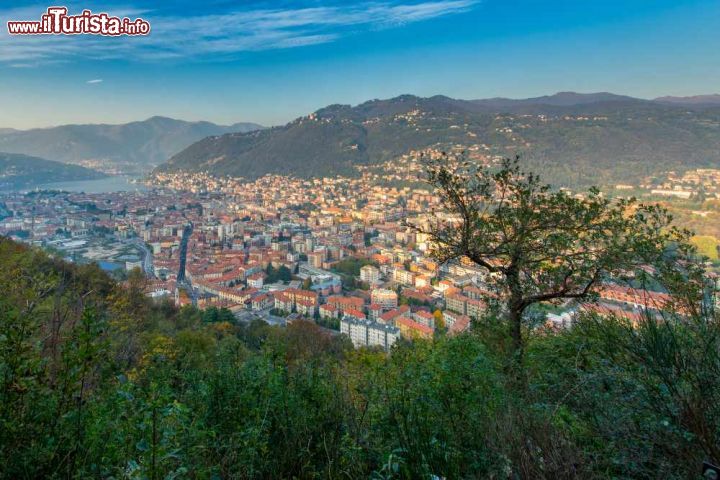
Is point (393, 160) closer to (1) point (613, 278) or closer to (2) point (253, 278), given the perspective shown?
(2) point (253, 278)

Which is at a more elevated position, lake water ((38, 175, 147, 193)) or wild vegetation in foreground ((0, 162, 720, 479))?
wild vegetation in foreground ((0, 162, 720, 479))

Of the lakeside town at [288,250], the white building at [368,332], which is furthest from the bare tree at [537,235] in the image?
the white building at [368,332]

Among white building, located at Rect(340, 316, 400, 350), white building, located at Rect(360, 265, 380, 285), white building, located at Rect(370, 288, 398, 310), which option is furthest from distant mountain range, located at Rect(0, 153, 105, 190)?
white building, located at Rect(340, 316, 400, 350)

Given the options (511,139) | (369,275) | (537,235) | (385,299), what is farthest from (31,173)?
(537,235)

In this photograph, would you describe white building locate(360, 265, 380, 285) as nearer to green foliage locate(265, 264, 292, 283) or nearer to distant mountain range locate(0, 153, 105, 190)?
green foliage locate(265, 264, 292, 283)

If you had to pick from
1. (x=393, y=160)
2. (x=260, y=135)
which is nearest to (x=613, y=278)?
(x=393, y=160)

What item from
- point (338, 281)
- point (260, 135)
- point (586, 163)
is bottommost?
point (338, 281)
